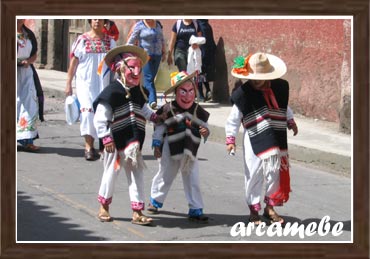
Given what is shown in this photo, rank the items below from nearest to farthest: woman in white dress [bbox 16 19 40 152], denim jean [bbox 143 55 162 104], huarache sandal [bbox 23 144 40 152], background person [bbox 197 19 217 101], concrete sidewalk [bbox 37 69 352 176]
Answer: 1. concrete sidewalk [bbox 37 69 352 176]
2. woman in white dress [bbox 16 19 40 152]
3. huarache sandal [bbox 23 144 40 152]
4. denim jean [bbox 143 55 162 104]
5. background person [bbox 197 19 217 101]

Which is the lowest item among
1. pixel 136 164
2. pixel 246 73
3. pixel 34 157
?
pixel 34 157

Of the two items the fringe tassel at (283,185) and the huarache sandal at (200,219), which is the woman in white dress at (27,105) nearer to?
the huarache sandal at (200,219)

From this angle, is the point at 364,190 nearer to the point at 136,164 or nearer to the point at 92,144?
the point at 136,164

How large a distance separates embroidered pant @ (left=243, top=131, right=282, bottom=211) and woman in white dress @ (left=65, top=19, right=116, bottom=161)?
2844 mm

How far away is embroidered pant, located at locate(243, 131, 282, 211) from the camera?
30.4 feet

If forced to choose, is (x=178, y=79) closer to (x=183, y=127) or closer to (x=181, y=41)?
(x=183, y=127)

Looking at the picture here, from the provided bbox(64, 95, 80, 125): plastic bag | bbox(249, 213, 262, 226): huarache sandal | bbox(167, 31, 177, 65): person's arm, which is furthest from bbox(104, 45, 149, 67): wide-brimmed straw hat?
bbox(167, 31, 177, 65): person's arm

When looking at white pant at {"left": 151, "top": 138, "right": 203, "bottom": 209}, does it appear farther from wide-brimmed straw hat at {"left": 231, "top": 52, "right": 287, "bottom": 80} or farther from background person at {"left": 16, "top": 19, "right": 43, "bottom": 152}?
background person at {"left": 16, "top": 19, "right": 43, "bottom": 152}

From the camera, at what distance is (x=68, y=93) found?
1167 cm

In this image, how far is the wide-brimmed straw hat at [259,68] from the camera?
29.6 feet

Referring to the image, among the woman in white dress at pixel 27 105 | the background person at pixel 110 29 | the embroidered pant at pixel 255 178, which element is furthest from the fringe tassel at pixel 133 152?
the woman in white dress at pixel 27 105

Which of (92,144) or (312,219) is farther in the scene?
(92,144)

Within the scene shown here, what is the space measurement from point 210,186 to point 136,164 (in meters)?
Result: 2.11

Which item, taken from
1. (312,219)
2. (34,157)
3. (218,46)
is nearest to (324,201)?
(312,219)
